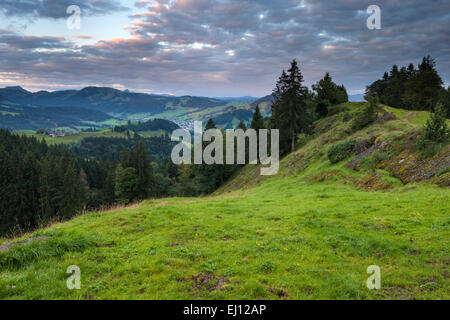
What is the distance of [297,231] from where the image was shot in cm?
1321

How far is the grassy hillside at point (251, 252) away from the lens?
25.7 feet

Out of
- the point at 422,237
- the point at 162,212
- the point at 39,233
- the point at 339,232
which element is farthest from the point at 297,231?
the point at 39,233

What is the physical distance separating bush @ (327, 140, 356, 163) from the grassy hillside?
11.7 meters

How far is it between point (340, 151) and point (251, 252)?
25.5 metres

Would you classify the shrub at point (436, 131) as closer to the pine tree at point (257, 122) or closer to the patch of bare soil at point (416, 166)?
the patch of bare soil at point (416, 166)

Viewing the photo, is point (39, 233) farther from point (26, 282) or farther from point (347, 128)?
point (347, 128)

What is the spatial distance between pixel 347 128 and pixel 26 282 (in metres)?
46.9

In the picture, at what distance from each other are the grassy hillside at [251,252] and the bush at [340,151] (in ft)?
38.5

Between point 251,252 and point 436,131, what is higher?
point 436,131

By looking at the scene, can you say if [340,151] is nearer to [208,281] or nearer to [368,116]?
[368,116]

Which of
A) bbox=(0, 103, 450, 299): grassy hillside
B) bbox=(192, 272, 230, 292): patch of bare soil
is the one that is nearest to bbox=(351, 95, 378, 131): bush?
bbox=(0, 103, 450, 299): grassy hillside

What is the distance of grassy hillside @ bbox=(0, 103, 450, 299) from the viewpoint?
25.7 feet

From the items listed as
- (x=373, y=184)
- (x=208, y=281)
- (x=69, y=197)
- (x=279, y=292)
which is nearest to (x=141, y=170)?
(x=69, y=197)

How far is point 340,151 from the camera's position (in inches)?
1232
